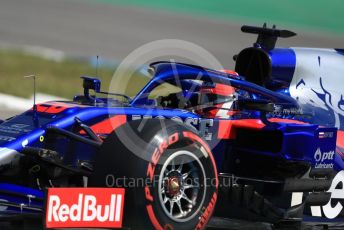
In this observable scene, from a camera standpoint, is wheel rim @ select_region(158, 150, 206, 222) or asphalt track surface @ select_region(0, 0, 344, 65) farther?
asphalt track surface @ select_region(0, 0, 344, 65)

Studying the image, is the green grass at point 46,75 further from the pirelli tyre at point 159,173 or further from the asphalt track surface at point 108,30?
the pirelli tyre at point 159,173

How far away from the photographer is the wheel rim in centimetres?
542

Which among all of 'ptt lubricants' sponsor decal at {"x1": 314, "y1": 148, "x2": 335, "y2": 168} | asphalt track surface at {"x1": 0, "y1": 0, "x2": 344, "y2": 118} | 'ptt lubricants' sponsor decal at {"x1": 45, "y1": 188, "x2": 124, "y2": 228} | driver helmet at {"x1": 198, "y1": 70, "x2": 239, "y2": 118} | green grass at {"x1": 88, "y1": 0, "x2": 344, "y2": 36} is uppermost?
green grass at {"x1": 88, "y1": 0, "x2": 344, "y2": 36}

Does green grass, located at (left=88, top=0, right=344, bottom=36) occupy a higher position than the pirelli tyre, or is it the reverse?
green grass, located at (left=88, top=0, right=344, bottom=36)

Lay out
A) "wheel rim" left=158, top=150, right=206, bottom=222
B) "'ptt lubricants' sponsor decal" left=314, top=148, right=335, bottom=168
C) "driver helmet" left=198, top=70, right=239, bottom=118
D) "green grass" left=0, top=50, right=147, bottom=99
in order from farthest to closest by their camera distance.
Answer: "green grass" left=0, top=50, right=147, bottom=99 → "driver helmet" left=198, top=70, right=239, bottom=118 → "'ptt lubricants' sponsor decal" left=314, top=148, right=335, bottom=168 → "wheel rim" left=158, top=150, right=206, bottom=222

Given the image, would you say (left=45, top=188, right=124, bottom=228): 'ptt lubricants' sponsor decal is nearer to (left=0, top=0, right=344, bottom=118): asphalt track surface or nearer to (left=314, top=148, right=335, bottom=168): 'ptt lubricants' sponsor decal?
(left=314, top=148, right=335, bottom=168): 'ptt lubricants' sponsor decal

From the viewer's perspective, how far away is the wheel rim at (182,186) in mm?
5418

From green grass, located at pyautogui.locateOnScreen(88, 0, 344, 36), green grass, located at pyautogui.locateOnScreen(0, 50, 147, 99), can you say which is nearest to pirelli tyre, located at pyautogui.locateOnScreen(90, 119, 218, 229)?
green grass, located at pyautogui.locateOnScreen(0, 50, 147, 99)

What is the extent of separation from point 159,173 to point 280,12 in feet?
66.7

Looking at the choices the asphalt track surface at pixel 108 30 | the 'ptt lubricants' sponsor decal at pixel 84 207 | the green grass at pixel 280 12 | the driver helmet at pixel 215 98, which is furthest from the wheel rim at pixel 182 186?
the green grass at pixel 280 12

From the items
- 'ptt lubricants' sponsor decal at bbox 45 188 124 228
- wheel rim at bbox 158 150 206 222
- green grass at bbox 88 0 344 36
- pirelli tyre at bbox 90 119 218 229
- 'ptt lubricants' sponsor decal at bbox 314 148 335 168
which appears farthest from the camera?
green grass at bbox 88 0 344 36

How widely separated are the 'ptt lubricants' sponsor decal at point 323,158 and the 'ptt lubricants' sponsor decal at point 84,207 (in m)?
1.84

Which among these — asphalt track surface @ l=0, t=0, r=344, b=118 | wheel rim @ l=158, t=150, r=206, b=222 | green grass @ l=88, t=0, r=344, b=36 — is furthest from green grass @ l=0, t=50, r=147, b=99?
green grass @ l=88, t=0, r=344, b=36

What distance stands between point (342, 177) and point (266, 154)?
996mm
